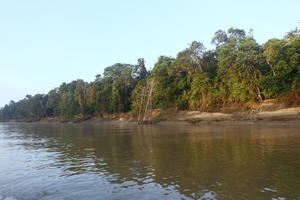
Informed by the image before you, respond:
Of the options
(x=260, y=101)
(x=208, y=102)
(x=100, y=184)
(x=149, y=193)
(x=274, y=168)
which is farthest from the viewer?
(x=208, y=102)

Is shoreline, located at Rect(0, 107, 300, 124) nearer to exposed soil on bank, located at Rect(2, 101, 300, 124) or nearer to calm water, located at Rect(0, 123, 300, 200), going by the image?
exposed soil on bank, located at Rect(2, 101, 300, 124)

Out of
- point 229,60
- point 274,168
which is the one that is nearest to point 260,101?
point 229,60

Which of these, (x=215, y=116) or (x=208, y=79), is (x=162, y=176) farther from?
(x=208, y=79)

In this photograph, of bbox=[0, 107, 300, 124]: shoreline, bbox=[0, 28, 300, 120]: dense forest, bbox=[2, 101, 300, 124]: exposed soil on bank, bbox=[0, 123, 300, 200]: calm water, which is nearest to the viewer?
bbox=[0, 123, 300, 200]: calm water

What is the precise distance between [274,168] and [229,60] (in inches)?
1853

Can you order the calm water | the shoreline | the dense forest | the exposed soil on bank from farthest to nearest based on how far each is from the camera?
the dense forest < the exposed soil on bank < the shoreline < the calm water

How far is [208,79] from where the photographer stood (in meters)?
63.4

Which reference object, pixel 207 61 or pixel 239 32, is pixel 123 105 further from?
pixel 239 32

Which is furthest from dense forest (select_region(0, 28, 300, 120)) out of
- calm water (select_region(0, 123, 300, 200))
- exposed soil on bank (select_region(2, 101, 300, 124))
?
calm water (select_region(0, 123, 300, 200))

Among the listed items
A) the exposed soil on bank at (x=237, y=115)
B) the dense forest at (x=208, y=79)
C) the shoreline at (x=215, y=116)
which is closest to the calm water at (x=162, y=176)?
the shoreline at (x=215, y=116)

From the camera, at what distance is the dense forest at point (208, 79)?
162 feet

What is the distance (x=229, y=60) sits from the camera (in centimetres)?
5675

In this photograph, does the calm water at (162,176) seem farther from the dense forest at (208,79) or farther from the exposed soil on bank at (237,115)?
the dense forest at (208,79)

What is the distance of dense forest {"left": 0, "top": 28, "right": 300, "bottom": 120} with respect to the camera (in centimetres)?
4934
